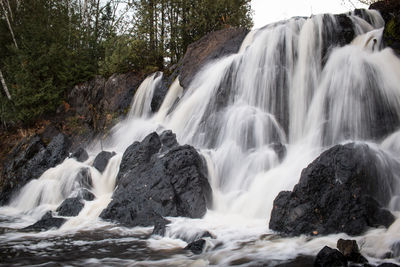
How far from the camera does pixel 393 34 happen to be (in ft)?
30.3

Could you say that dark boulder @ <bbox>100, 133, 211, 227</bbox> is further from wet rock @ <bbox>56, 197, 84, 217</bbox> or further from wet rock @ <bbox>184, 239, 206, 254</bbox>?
wet rock @ <bbox>184, 239, 206, 254</bbox>

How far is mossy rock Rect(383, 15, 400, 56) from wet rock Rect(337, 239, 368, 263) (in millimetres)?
6228

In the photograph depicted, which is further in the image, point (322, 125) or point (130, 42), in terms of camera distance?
point (130, 42)

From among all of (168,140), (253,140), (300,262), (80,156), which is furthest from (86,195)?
(300,262)

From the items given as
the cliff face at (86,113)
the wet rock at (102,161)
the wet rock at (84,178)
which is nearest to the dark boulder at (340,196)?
the wet rock at (84,178)

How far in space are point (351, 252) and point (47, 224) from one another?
20.4ft

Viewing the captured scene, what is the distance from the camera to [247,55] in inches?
454

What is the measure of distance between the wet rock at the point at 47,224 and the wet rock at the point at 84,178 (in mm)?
2128

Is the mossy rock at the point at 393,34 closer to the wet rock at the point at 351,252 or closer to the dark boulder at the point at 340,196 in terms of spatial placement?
the dark boulder at the point at 340,196

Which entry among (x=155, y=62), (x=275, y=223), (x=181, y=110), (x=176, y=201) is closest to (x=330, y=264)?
(x=275, y=223)

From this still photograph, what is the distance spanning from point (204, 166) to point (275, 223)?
2848 millimetres

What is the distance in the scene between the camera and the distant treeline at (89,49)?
1695cm

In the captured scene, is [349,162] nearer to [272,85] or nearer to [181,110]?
[272,85]

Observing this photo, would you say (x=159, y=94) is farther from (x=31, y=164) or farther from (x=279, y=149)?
(x=279, y=149)
